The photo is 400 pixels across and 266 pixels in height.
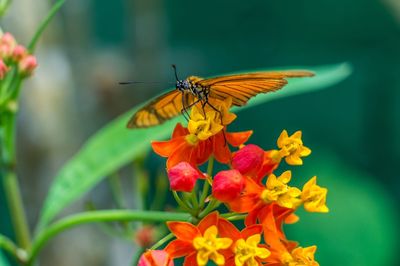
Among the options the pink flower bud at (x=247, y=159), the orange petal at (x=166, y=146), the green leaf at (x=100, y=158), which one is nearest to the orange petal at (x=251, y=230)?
the pink flower bud at (x=247, y=159)

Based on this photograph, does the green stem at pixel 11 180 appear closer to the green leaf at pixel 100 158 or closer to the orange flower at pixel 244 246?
the green leaf at pixel 100 158

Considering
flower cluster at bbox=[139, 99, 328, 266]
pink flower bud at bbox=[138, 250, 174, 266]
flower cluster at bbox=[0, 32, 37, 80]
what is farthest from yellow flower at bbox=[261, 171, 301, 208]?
flower cluster at bbox=[0, 32, 37, 80]

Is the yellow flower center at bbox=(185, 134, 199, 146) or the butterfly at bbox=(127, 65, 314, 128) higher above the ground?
the butterfly at bbox=(127, 65, 314, 128)

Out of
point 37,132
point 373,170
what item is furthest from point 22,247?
point 373,170

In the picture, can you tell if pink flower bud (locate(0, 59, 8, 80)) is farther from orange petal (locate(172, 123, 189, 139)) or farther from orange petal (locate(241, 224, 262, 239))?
orange petal (locate(241, 224, 262, 239))

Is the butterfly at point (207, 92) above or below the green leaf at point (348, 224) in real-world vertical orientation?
above

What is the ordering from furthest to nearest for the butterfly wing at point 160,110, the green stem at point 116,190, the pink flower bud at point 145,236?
the green stem at point 116,190
the pink flower bud at point 145,236
the butterfly wing at point 160,110

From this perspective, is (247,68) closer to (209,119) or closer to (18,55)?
(18,55)
